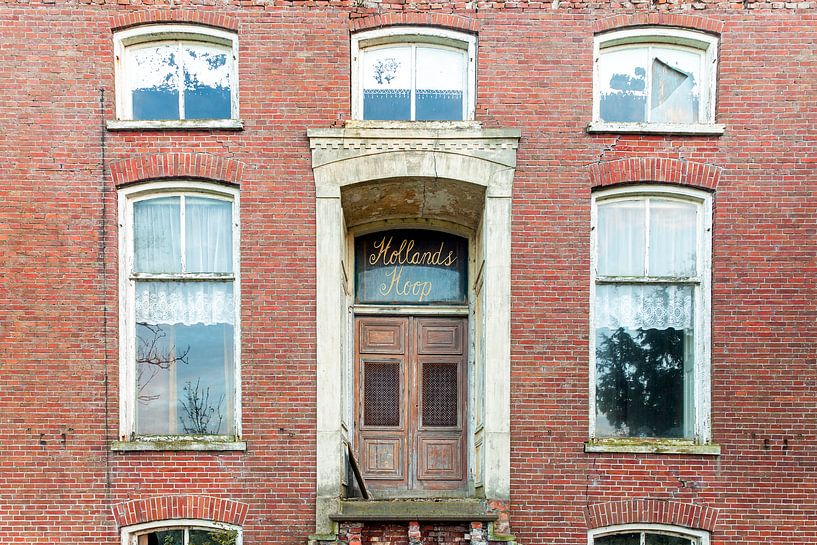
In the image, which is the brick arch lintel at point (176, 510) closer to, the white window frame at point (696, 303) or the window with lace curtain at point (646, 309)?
the white window frame at point (696, 303)

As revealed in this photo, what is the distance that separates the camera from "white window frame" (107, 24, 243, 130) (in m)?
7.77

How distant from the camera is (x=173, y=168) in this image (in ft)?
25.4

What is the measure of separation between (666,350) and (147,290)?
5959mm

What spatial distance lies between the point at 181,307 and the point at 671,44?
20.9 ft

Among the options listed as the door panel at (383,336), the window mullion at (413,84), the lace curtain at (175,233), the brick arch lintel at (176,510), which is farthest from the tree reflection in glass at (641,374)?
the lace curtain at (175,233)

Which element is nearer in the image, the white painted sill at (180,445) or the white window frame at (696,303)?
the white painted sill at (180,445)

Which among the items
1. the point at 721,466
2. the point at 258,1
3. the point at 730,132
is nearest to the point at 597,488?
the point at 721,466

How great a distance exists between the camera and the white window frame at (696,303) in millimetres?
7746

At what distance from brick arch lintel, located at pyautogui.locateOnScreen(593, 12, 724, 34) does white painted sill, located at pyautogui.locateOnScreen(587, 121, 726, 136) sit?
108cm

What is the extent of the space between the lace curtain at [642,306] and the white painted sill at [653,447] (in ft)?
4.18

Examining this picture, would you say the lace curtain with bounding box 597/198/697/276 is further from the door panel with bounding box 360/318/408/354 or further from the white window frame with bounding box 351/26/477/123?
the door panel with bounding box 360/318/408/354

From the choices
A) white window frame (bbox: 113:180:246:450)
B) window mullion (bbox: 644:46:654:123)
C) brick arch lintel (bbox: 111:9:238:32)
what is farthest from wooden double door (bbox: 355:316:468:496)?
brick arch lintel (bbox: 111:9:238:32)

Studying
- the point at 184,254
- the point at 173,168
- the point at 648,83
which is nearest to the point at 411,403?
the point at 184,254

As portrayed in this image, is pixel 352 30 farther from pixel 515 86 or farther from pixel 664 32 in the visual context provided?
pixel 664 32
